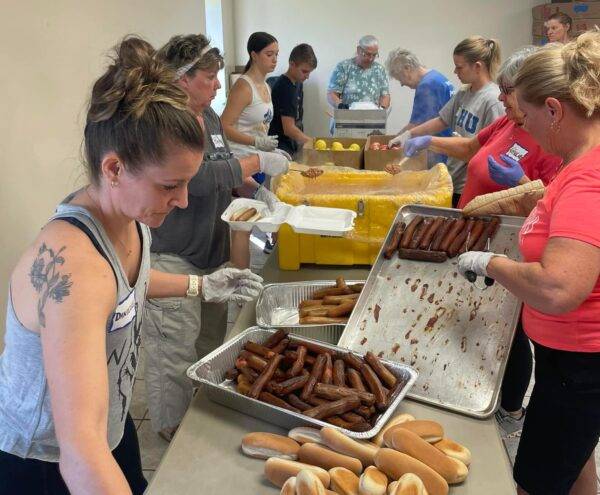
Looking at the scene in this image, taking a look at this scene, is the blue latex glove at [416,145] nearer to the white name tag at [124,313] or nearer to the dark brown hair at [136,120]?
the dark brown hair at [136,120]

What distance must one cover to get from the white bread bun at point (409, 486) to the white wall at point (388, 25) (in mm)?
6151

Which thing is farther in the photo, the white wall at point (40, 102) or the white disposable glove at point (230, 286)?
the white wall at point (40, 102)

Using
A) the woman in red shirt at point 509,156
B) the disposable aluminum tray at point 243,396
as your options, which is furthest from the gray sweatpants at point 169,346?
the woman in red shirt at point 509,156

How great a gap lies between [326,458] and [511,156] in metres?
1.66

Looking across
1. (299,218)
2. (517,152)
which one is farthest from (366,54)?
(299,218)

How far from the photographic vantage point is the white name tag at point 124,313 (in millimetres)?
1062

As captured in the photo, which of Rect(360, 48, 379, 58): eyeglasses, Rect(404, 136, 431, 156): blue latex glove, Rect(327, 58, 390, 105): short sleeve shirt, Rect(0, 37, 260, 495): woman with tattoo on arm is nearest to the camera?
Rect(0, 37, 260, 495): woman with tattoo on arm

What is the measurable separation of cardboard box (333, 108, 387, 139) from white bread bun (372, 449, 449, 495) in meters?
4.04

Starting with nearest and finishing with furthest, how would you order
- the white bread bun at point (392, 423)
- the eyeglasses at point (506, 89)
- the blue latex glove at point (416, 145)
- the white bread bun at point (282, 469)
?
the white bread bun at point (282, 469) → the white bread bun at point (392, 423) → the eyeglasses at point (506, 89) → the blue latex glove at point (416, 145)

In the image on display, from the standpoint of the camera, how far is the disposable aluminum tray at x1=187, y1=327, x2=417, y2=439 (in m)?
1.26

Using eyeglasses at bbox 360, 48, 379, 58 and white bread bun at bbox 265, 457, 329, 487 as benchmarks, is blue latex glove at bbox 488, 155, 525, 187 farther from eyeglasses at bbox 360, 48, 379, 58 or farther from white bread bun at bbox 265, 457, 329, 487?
eyeglasses at bbox 360, 48, 379, 58

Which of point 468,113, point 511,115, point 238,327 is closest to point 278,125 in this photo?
point 468,113

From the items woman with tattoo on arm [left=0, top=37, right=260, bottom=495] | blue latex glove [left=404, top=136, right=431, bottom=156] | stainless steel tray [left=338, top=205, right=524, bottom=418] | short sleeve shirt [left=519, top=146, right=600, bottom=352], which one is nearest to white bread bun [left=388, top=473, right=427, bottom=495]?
stainless steel tray [left=338, top=205, right=524, bottom=418]

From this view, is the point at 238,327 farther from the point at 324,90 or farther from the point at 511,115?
the point at 324,90
